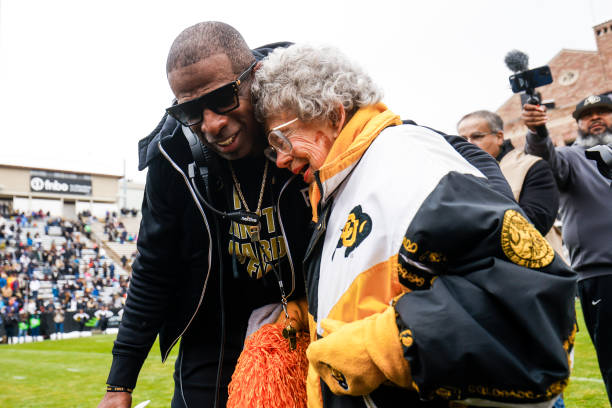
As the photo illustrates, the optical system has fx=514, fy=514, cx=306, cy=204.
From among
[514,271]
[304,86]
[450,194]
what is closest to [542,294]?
[514,271]

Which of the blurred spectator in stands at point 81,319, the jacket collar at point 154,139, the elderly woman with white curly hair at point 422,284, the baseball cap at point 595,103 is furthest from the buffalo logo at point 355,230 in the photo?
the blurred spectator in stands at point 81,319

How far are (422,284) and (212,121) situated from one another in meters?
1.23

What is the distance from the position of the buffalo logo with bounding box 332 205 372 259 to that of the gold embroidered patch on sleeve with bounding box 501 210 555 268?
38 cm

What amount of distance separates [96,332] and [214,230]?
2356 centimetres

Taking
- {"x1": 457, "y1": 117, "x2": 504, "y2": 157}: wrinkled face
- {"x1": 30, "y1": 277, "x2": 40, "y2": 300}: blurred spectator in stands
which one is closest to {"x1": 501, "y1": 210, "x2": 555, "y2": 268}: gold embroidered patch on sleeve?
{"x1": 457, "y1": 117, "x2": 504, "y2": 157}: wrinkled face

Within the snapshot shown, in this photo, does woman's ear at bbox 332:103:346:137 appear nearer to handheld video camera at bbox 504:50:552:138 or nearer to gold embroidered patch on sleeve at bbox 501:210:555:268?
gold embroidered patch on sleeve at bbox 501:210:555:268

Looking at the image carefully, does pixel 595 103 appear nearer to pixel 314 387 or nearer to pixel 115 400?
pixel 314 387

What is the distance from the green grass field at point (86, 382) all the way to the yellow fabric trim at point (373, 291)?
13.3 ft

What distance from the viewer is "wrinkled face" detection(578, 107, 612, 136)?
4.39 m

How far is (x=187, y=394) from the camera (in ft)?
8.70

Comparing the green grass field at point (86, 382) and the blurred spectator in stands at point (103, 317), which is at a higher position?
the green grass field at point (86, 382)

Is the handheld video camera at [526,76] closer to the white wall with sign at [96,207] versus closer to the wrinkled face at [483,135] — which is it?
the wrinkled face at [483,135]

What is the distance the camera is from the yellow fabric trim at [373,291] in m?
1.42

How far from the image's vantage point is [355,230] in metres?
1.51
